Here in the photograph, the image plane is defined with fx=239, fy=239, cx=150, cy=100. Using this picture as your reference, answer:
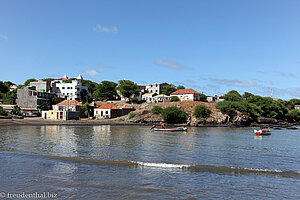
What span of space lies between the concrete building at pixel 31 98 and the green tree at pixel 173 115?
138 ft

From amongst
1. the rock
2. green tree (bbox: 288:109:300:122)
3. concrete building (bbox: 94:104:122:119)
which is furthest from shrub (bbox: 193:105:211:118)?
green tree (bbox: 288:109:300:122)

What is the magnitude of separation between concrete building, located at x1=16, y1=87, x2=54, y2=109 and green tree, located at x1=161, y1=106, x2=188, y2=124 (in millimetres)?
42187

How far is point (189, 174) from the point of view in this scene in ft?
47.9

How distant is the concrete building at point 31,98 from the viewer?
80500 millimetres

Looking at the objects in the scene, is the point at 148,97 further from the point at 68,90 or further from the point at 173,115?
the point at 68,90

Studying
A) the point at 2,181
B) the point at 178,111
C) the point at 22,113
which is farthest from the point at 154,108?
the point at 2,181

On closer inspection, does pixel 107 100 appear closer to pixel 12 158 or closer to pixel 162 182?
pixel 12 158

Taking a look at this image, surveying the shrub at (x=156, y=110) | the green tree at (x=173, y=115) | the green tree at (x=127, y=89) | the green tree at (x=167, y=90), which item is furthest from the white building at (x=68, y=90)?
the green tree at (x=167, y=90)

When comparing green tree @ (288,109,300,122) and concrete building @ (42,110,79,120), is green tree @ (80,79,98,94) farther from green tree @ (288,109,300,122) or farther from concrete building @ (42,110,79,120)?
green tree @ (288,109,300,122)

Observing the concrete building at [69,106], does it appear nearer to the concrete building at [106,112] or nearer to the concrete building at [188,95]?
the concrete building at [106,112]

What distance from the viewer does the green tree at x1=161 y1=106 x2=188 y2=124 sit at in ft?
268

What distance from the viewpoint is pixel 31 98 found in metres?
80.9

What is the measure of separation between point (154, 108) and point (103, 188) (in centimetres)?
7413

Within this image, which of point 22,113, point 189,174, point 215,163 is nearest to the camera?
point 189,174
